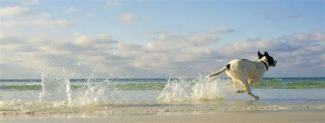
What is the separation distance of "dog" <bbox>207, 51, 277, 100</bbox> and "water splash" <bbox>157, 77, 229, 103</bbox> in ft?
2.23

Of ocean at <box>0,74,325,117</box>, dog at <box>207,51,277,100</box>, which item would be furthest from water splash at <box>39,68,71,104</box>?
dog at <box>207,51,277,100</box>

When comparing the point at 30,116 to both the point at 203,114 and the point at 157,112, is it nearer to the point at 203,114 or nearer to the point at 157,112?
the point at 157,112

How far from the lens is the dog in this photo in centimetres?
1352

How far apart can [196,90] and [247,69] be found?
171 centimetres

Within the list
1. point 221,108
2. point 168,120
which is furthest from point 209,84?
point 168,120

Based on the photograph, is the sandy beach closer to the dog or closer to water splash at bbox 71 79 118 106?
water splash at bbox 71 79 118 106

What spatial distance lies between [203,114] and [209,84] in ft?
16.5

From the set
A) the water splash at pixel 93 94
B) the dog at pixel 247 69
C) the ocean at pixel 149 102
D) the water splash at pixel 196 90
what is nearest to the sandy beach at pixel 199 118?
the ocean at pixel 149 102

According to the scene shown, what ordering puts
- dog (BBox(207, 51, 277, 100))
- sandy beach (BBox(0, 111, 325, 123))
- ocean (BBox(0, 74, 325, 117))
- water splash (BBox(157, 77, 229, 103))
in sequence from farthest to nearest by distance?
water splash (BBox(157, 77, 229, 103)), dog (BBox(207, 51, 277, 100)), ocean (BBox(0, 74, 325, 117)), sandy beach (BBox(0, 111, 325, 123))

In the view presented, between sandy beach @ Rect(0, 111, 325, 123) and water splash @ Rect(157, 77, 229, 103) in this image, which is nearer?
sandy beach @ Rect(0, 111, 325, 123)

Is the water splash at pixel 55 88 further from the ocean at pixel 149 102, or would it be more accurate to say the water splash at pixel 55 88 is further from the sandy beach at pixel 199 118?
the sandy beach at pixel 199 118

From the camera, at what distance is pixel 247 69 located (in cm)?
1370

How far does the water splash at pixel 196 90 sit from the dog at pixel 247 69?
680 millimetres

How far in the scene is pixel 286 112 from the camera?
33.3 ft
